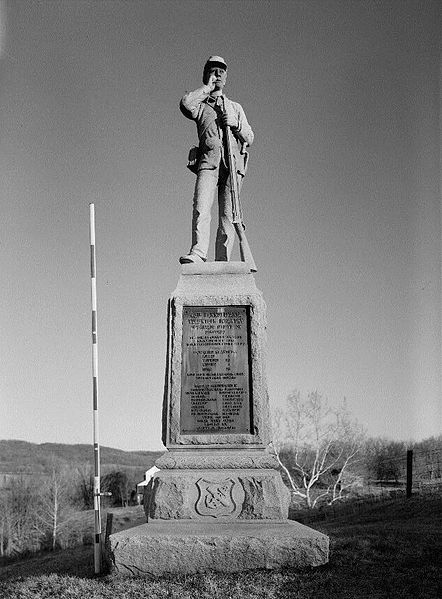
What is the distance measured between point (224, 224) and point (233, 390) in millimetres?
2364

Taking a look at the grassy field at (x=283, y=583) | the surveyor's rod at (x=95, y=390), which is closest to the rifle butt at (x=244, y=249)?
the surveyor's rod at (x=95, y=390)

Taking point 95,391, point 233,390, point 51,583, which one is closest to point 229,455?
point 233,390

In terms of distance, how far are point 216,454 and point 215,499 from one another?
Answer: 500 mm

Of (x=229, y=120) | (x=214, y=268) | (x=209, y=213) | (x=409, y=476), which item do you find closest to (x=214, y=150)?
(x=229, y=120)

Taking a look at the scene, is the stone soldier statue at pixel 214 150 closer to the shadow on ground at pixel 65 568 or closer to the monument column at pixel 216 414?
Answer: the monument column at pixel 216 414

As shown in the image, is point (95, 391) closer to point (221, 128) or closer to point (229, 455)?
point (229, 455)

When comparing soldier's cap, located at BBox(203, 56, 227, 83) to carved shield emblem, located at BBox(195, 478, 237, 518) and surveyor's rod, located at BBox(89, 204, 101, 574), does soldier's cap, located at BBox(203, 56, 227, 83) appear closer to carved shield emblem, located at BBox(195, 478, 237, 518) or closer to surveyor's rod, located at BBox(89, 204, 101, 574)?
surveyor's rod, located at BBox(89, 204, 101, 574)

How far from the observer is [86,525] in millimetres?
45875

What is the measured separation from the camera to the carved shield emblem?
19.3 ft

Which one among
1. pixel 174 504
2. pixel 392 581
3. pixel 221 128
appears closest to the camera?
pixel 392 581

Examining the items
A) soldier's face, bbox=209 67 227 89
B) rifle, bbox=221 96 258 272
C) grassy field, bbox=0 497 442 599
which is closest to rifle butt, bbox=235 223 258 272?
rifle, bbox=221 96 258 272

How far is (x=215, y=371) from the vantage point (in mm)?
6602

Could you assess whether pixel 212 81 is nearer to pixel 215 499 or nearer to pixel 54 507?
pixel 215 499

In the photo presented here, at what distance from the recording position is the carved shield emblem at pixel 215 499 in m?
5.89
